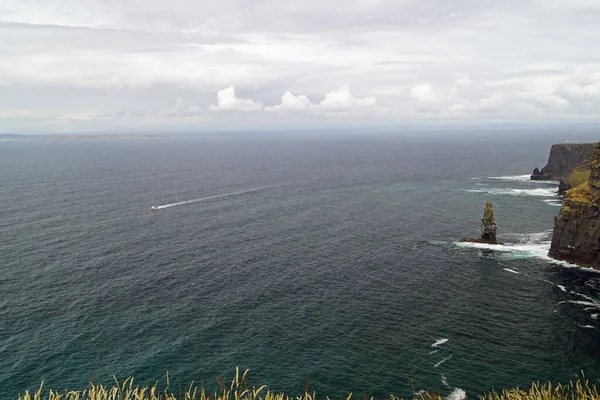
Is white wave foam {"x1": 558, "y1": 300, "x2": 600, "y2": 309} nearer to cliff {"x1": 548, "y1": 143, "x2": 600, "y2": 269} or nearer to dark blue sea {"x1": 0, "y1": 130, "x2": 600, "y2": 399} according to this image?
dark blue sea {"x1": 0, "y1": 130, "x2": 600, "y2": 399}

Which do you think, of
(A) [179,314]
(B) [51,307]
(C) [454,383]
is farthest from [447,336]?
(B) [51,307]

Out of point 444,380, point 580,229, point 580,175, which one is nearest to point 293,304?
point 444,380

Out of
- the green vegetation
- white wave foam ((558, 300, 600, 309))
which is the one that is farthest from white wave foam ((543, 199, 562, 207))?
white wave foam ((558, 300, 600, 309))

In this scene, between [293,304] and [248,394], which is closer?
[248,394]

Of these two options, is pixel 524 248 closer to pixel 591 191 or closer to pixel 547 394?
pixel 591 191

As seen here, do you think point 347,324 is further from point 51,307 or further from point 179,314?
point 51,307

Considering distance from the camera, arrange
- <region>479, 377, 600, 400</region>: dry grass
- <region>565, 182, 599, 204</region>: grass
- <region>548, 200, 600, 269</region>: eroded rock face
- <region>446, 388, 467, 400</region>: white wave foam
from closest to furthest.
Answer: <region>479, 377, 600, 400</region>: dry grass < <region>446, 388, 467, 400</region>: white wave foam < <region>548, 200, 600, 269</region>: eroded rock face < <region>565, 182, 599, 204</region>: grass

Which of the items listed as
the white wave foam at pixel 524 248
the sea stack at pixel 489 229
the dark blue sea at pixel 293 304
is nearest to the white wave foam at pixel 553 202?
the dark blue sea at pixel 293 304
